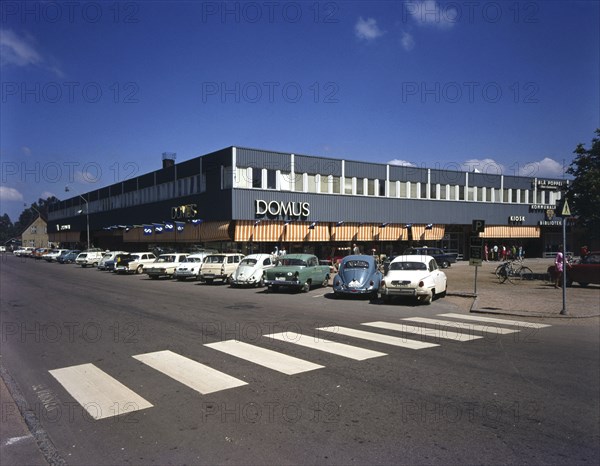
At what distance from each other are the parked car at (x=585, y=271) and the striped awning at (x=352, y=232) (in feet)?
72.8

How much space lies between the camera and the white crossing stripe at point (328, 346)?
8.34m

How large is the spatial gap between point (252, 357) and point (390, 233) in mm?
39946

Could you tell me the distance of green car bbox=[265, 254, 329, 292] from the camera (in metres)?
20.6

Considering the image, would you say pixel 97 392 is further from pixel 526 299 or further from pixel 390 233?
pixel 390 233

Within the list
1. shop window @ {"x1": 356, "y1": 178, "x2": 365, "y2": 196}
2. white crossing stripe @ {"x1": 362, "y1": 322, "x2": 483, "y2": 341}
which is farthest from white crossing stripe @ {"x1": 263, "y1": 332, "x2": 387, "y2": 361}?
shop window @ {"x1": 356, "y1": 178, "x2": 365, "y2": 196}

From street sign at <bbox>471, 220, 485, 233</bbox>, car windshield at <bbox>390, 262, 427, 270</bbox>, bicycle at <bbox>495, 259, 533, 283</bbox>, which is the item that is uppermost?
street sign at <bbox>471, 220, 485, 233</bbox>

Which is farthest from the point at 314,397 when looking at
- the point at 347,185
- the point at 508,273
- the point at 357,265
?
the point at 347,185

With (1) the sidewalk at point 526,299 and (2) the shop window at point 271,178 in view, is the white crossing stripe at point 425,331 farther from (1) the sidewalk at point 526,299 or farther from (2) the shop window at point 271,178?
(2) the shop window at point 271,178

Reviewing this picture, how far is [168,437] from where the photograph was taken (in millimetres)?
4898

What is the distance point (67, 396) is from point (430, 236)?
47.2 m

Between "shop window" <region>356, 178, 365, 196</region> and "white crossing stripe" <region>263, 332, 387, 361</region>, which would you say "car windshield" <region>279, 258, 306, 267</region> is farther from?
"shop window" <region>356, 178, 365, 196</region>

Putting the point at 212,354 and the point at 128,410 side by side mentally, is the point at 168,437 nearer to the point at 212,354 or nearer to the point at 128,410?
the point at 128,410

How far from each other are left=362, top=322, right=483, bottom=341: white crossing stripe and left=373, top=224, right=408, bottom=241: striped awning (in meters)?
34.1

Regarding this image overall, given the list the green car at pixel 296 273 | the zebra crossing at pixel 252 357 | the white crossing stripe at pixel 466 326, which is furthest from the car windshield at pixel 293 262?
the zebra crossing at pixel 252 357
